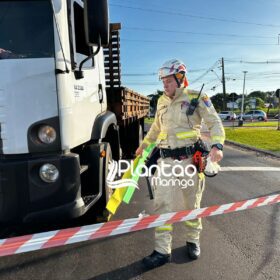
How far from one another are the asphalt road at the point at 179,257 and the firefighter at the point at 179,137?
18 cm

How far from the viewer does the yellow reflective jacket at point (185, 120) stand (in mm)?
3125

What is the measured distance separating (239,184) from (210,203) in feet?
4.95

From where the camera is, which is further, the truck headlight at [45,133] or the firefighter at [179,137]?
the firefighter at [179,137]

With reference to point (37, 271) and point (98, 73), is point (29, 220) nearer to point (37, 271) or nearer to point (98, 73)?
point (37, 271)

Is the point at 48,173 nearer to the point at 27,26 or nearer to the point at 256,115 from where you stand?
the point at 27,26

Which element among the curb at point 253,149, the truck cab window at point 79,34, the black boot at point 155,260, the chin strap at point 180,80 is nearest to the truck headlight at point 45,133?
the truck cab window at point 79,34

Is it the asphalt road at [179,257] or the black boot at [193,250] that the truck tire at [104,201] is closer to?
the asphalt road at [179,257]

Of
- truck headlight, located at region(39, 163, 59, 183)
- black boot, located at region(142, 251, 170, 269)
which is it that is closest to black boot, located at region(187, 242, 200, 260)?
black boot, located at region(142, 251, 170, 269)

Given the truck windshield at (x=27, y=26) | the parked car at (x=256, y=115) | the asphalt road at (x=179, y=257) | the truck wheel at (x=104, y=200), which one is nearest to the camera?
the truck windshield at (x=27, y=26)

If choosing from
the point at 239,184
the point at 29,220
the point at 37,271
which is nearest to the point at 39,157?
the point at 29,220

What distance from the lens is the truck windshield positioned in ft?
9.22

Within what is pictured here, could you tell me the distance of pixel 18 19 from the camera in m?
2.82

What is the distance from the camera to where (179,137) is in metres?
3.22

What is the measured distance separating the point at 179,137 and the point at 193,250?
1.18m
